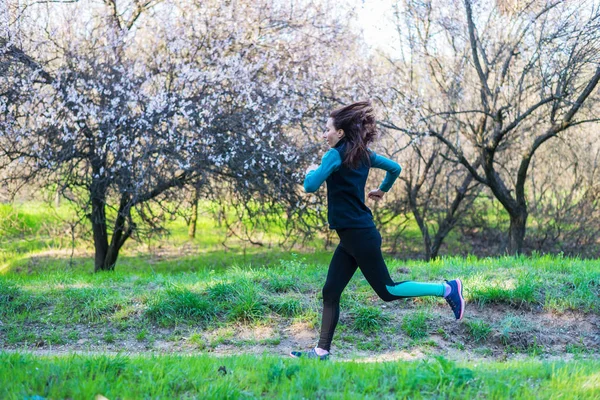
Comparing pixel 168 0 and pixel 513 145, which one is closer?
pixel 168 0

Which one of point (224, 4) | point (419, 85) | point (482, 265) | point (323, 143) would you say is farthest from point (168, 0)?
point (482, 265)

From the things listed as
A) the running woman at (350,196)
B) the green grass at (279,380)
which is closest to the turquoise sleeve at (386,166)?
the running woman at (350,196)

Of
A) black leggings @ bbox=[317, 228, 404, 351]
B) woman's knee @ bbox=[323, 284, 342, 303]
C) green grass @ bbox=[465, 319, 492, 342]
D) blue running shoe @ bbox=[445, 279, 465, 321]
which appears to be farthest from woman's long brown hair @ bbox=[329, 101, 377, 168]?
green grass @ bbox=[465, 319, 492, 342]

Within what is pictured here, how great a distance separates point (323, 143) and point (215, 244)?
233 inches

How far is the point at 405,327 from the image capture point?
578 centimetres

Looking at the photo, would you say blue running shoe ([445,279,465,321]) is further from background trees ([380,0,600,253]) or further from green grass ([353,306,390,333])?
background trees ([380,0,600,253])

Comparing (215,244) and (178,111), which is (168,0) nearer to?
(178,111)

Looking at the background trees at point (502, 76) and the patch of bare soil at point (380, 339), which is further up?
the background trees at point (502, 76)

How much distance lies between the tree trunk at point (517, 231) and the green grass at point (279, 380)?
8.44 m

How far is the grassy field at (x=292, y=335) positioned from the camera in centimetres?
370

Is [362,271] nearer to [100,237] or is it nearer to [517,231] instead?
[100,237]

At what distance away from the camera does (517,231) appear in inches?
489

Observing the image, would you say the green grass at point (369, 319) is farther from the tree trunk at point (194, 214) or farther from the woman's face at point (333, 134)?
the tree trunk at point (194, 214)

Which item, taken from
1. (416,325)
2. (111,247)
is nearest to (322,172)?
(416,325)
